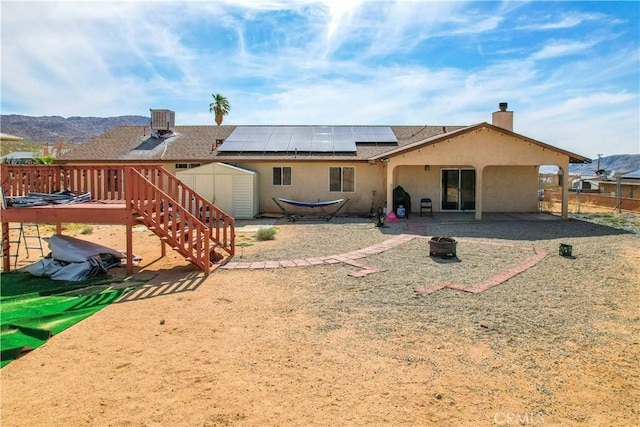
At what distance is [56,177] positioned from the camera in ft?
26.1

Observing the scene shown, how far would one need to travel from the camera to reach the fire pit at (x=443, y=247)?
7.77 meters

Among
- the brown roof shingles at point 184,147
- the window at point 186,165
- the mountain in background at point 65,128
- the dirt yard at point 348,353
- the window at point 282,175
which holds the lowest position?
the dirt yard at point 348,353

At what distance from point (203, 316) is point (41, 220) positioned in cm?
431

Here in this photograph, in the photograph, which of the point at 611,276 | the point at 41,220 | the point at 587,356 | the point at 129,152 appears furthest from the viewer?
the point at 129,152

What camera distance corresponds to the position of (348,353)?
151 inches

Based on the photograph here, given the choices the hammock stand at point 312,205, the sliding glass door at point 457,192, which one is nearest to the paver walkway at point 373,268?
the hammock stand at point 312,205

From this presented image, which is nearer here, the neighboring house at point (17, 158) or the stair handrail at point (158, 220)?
the stair handrail at point (158, 220)

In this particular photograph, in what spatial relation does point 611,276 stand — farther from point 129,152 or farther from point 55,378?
point 129,152

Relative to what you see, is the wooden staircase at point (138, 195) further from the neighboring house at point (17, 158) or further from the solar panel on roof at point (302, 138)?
the neighboring house at point (17, 158)

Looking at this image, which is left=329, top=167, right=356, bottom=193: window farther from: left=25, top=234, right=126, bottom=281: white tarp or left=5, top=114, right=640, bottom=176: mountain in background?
left=5, top=114, right=640, bottom=176: mountain in background

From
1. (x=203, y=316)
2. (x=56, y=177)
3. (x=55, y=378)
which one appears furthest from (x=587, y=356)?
(x=56, y=177)

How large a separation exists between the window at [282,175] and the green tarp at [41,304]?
9.78 meters

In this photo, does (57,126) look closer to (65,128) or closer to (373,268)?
(65,128)

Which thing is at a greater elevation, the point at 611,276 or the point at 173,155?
the point at 173,155
